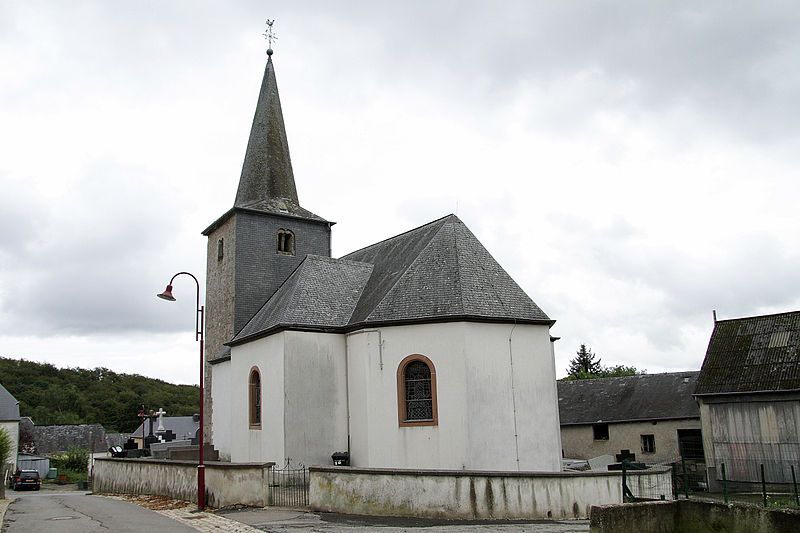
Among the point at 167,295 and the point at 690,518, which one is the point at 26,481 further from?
the point at 690,518

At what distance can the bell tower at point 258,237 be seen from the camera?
29359 millimetres

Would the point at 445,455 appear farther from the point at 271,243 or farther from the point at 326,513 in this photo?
the point at 271,243

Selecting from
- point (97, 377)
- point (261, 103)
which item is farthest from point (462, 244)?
point (97, 377)

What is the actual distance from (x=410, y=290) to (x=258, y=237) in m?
10.8

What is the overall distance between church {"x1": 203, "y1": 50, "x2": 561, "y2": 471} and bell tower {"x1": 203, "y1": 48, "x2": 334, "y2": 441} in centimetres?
311

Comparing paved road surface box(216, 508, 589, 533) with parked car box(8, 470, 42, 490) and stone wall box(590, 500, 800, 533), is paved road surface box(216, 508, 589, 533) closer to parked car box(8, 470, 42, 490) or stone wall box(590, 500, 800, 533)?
stone wall box(590, 500, 800, 533)

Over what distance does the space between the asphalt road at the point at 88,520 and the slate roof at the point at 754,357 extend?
25663mm

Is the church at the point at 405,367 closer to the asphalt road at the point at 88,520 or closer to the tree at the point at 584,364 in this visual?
the asphalt road at the point at 88,520

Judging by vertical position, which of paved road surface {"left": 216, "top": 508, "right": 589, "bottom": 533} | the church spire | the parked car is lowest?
the parked car

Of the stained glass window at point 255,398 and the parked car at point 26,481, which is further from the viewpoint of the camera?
the parked car at point 26,481

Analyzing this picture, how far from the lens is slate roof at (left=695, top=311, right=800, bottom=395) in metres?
29.7

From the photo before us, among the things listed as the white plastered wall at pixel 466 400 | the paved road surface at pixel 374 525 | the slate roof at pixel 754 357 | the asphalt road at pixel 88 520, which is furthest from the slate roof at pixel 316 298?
the slate roof at pixel 754 357

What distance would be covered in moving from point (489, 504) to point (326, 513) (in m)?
4.01

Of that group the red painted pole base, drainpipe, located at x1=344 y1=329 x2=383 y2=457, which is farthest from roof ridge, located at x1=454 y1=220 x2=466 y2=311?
the red painted pole base
